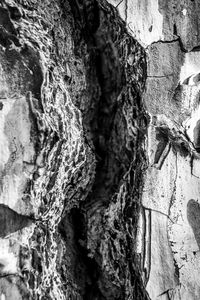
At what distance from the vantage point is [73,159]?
487mm

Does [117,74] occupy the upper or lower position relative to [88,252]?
upper

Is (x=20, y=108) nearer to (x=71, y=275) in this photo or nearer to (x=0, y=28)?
(x=0, y=28)

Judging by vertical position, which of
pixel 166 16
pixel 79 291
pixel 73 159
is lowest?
pixel 79 291

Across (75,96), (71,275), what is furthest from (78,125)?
(71,275)

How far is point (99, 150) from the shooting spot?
1.72 ft

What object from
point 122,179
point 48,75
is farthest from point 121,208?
point 48,75

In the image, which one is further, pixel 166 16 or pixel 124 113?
pixel 166 16

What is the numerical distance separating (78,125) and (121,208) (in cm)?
9

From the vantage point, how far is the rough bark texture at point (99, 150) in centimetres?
44

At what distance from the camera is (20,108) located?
44cm

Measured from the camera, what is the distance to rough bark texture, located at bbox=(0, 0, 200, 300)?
0.44 meters

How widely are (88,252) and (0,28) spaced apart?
0.21 meters

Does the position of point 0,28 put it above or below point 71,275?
above

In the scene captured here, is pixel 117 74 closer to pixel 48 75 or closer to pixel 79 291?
pixel 48 75
